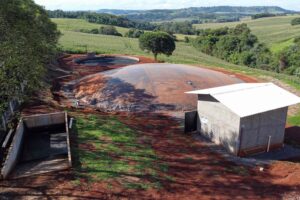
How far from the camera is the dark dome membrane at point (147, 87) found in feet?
104

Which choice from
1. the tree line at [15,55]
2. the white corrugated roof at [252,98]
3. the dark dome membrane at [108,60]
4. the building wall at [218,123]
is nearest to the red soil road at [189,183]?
the building wall at [218,123]

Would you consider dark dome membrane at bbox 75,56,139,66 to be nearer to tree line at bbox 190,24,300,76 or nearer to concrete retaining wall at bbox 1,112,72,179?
concrete retaining wall at bbox 1,112,72,179

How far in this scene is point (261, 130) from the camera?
2109 cm

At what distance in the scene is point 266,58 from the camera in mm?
89438

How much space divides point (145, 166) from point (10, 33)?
11.4m

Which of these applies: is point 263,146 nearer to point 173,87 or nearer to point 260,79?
point 173,87

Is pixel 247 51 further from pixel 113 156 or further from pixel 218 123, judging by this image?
pixel 113 156

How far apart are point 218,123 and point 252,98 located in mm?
3089

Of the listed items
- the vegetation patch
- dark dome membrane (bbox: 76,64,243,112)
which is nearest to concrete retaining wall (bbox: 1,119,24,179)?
the vegetation patch

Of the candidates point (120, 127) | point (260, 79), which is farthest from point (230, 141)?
point (260, 79)

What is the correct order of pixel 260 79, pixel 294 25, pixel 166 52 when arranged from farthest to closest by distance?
pixel 294 25 < pixel 166 52 < pixel 260 79

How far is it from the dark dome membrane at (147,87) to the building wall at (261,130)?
10868 mm

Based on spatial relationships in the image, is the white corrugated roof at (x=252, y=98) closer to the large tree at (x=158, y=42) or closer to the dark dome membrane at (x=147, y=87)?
the dark dome membrane at (x=147, y=87)

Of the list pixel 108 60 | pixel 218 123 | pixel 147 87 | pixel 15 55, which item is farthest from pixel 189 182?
pixel 108 60
